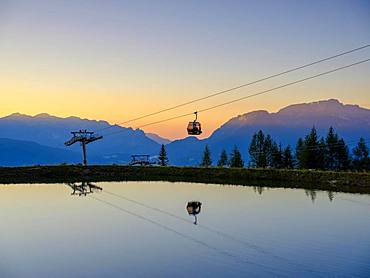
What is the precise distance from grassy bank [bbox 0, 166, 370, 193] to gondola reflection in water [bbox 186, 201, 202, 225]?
17765mm

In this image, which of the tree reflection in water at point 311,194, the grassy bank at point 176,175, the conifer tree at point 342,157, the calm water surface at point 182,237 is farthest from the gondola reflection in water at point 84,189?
the conifer tree at point 342,157

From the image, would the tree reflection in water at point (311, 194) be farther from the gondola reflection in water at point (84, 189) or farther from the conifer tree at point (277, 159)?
the conifer tree at point (277, 159)

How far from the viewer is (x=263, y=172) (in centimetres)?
5200

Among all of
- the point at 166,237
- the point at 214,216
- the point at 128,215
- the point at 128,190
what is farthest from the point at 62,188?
the point at 166,237

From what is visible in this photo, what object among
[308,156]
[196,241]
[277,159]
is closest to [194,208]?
[196,241]

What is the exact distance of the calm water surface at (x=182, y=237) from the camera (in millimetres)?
14297

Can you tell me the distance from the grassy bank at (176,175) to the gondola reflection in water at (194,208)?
58.3 feet

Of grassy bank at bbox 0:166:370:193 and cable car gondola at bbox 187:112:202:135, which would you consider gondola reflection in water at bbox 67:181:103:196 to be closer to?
grassy bank at bbox 0:166:370:193

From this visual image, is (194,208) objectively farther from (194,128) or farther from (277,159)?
(277,159)

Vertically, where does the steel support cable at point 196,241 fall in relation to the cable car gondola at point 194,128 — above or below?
below

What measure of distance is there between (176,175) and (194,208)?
28.6m

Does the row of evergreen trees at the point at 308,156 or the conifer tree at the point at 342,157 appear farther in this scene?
the conifer tree at the point at 342,157

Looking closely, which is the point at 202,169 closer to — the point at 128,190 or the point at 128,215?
the point at 128,190

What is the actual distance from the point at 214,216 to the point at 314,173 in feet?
88.7
